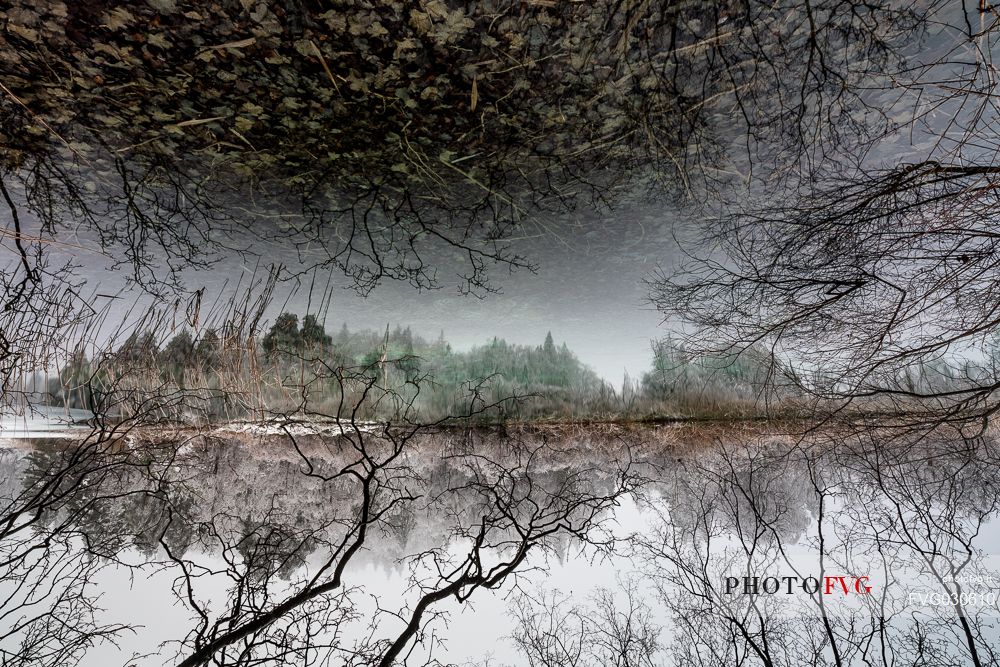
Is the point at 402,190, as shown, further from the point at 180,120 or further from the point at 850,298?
the point at 850,298

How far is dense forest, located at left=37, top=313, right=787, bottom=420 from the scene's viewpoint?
234 centimetres

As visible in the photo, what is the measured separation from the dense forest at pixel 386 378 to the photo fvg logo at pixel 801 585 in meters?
1.01

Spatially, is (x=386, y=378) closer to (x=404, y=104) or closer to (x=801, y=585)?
(x=404, y=104)

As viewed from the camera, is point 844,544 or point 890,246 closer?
point 890,246

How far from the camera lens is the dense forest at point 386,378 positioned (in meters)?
2.34

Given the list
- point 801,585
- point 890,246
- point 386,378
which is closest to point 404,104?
point 890,246

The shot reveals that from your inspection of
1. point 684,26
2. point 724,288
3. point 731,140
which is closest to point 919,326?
point 724,288

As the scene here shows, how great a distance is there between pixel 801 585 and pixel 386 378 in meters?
2.85

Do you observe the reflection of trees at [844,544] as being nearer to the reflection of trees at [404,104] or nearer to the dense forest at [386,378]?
the dense forest at [386,378]

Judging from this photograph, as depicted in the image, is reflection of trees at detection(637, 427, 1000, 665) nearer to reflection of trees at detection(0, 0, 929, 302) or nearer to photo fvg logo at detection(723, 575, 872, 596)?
photo fvg logo at detection(723, 575, 872, 596)

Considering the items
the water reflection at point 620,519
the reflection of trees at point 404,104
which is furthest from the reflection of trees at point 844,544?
the reflection of trees at point 404,104

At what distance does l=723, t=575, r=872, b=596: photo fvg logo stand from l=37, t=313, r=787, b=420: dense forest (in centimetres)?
101

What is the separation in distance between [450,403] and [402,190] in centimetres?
153

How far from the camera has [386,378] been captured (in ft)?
9.12
